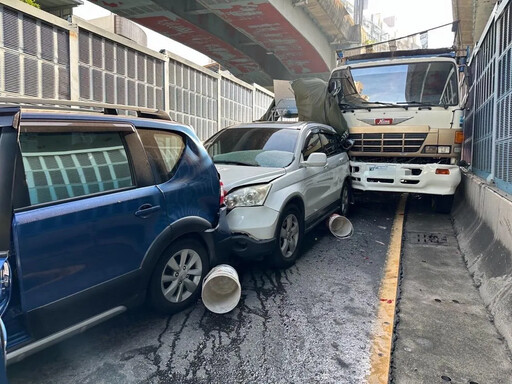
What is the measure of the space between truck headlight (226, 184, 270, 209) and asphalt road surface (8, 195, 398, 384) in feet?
2.82

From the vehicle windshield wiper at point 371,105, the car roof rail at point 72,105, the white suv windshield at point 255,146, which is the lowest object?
the white suv windshield at point 255,146

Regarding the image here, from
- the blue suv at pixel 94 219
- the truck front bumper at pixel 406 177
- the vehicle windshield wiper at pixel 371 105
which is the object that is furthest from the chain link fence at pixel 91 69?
the truck front bumper at pixel 406 177

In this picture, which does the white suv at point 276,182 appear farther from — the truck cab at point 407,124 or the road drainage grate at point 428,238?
the road drainage grate at point 428,238

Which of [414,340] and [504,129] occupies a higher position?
[504,129]

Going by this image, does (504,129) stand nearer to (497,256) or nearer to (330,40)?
(497,256)

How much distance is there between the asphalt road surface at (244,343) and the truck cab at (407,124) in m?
3.40

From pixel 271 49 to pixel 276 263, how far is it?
20.3 meters

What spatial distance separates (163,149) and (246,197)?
1180 millimetres

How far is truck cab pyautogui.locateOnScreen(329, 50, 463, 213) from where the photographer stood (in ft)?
23.4

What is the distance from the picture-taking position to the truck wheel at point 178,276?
128 inches

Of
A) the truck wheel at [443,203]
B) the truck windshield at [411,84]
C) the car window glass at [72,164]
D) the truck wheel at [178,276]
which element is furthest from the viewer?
Result: the truck wheel at [443,203]

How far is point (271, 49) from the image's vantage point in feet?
74.9

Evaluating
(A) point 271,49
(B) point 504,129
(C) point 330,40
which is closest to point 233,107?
(A) point 271,49

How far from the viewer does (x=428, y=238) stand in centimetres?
617
